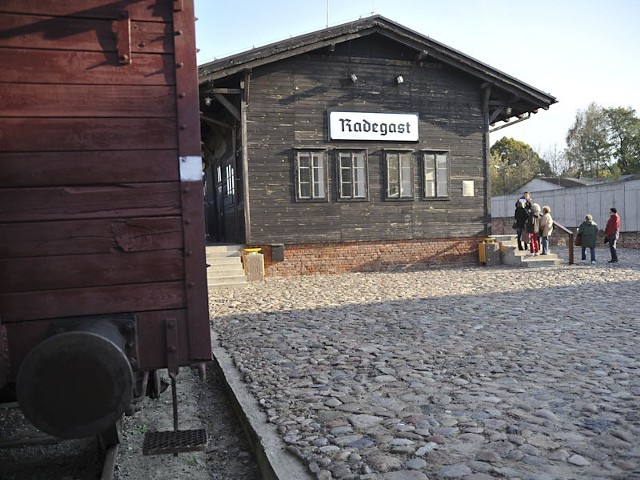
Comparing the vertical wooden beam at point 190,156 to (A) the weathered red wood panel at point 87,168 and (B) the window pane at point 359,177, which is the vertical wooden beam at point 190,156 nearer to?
(A) the weathered red wood panel at point 87,168

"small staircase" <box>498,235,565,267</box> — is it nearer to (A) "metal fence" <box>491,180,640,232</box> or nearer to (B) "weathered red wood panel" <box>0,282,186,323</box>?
(A) "metal fence" <box>491,180,640,232</box>

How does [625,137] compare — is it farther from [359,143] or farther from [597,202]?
[359,143]

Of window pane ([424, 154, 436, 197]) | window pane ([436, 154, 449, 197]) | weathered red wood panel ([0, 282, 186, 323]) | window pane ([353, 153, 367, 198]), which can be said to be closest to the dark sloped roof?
window pane ([436, 154, 449, 197])

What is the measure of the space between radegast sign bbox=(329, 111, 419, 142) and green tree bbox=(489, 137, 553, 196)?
4407cm

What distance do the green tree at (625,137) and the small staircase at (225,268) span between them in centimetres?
4966

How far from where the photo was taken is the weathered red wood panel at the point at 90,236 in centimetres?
253

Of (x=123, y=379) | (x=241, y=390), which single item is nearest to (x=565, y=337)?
(x=241, y=390)

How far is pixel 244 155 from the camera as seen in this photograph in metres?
13.7

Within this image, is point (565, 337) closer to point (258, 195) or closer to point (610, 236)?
point (258, 195)

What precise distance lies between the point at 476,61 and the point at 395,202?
4.51 meters

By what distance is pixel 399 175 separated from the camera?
15.0 metres

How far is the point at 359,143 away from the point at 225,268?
497cm

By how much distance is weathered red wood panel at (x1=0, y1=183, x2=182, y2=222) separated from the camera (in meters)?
2.52

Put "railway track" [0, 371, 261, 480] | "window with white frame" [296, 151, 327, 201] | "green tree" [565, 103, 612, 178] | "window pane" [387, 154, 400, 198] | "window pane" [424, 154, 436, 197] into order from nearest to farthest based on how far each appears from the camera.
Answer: "railway track" [0, 371, 261, 480] < "window with white frame" [296, 151, 327, 201] < "window pane" [387, 154, 400, 198] < "window pane" [424, 154, 436, 197] < "green tree" [565, 103, 612, 178]
